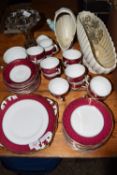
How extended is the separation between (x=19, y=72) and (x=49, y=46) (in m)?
0.17

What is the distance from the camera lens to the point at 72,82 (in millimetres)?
958

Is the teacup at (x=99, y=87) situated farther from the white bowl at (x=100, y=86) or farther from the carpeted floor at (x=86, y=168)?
the carpeted floor at (x=86, y=168)

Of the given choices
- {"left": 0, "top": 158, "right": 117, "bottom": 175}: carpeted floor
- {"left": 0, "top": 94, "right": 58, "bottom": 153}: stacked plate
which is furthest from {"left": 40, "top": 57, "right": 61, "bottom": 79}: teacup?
{"left": 0, "top": 158, "right": 117, "bottom": 175}: carpeted floor

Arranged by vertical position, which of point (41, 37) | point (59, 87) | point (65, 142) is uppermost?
point (41, 37)

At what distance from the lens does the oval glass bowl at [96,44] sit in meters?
0.93

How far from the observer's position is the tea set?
842mm

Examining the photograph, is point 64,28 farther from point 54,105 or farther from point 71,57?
point 54,105

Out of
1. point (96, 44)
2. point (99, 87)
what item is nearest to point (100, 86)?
point (99, 87)

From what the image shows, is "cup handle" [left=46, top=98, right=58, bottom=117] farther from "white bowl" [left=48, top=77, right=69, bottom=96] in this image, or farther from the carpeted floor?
the carpeted floor

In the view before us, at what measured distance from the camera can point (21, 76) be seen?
1.01m

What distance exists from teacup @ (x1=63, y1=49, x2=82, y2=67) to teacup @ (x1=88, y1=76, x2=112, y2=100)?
108 mm

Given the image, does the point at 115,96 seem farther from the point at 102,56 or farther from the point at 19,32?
the point at 19,32

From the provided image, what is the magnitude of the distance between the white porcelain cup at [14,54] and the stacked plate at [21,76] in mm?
50

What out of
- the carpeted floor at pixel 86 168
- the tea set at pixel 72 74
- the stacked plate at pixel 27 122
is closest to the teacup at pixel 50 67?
the tea set at pixel 72 74
